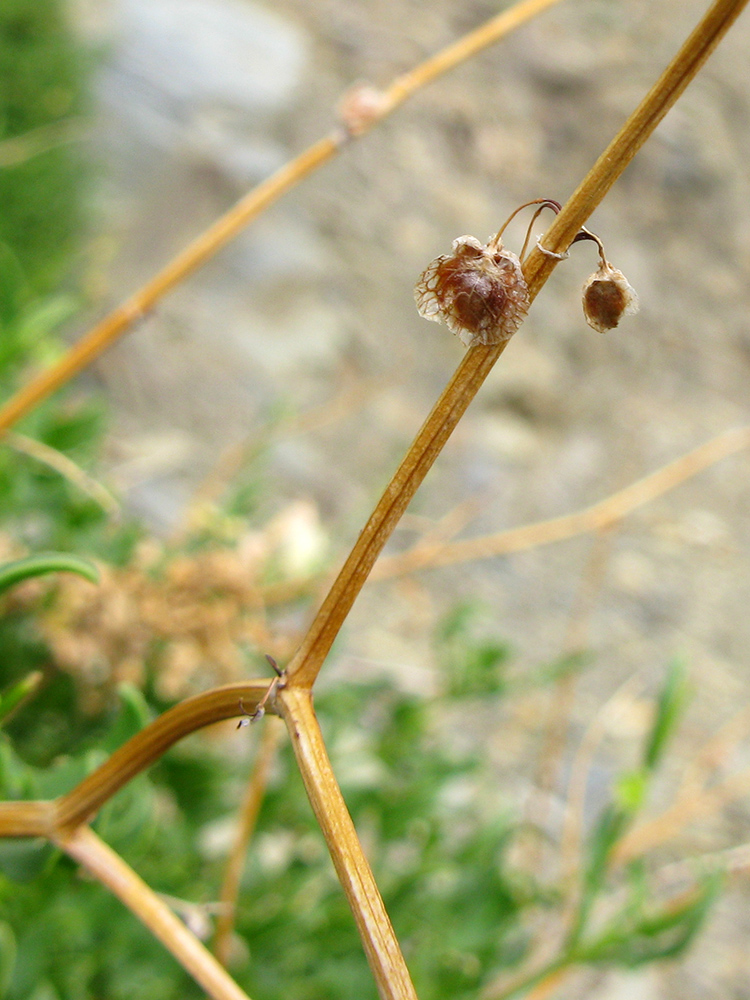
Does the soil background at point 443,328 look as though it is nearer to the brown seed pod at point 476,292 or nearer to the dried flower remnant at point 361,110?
the dried flower remnant at point 361,110

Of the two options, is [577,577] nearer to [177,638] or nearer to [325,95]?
[177,638]

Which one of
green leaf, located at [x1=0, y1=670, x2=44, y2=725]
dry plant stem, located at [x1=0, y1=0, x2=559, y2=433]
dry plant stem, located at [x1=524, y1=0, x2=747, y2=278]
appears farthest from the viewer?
dry plant stem, located at [x1=0, y1=0, x2=559, y2=433]

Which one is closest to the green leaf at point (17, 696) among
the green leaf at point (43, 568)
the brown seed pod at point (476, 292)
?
the green leaf at point (43, 568)

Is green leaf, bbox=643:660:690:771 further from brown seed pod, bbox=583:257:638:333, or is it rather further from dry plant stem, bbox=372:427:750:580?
brown seed pod, bbox=583:257:638:333

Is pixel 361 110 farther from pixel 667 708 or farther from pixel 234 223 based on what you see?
pixel 667 708

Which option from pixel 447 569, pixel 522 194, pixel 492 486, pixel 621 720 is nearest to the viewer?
pixel 621 720

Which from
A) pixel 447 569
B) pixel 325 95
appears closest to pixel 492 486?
pixel 447 569

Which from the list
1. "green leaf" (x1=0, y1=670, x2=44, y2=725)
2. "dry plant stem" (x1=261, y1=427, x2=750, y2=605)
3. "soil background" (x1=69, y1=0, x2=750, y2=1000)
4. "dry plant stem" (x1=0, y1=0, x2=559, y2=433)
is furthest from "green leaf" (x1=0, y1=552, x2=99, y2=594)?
"soil background" (x1=69, y1=0, x2=750, y2=1000)
